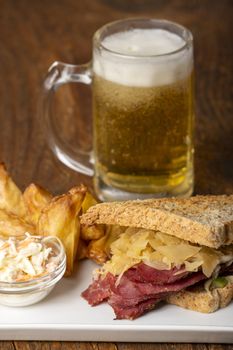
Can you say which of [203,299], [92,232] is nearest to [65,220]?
[92,232]

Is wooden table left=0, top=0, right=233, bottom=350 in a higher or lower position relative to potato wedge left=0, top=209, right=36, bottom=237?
lower

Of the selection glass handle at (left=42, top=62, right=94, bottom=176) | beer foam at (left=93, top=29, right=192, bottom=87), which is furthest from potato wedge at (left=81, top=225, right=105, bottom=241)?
glass handle at (left=42, top=62, right=94, bottom=176)

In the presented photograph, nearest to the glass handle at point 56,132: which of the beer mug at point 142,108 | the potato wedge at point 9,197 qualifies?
the beer mug at point 142,108

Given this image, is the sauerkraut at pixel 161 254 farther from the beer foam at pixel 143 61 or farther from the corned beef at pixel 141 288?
the beer foam at pixel 143 61

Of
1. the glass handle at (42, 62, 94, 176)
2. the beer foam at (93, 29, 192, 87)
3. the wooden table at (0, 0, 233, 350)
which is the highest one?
Answer: the beer foam at (93, 29, 192, 87)

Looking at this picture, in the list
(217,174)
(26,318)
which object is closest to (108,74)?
(217,174)

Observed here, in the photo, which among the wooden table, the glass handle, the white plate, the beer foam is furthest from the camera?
the wooden table

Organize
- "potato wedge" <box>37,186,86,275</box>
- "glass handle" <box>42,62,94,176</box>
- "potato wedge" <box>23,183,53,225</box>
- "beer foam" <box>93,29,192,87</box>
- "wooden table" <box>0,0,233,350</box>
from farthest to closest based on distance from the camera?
"wooden table" <box>0,0,233,350</box>, "glass handle" <box>42,62,94,176</box>, "beer foam" <box>93,29,192,87</box>, "potato wedge" <box>23,183,53,225</box>, "potato wedge" <box>37,186,86,275</box>

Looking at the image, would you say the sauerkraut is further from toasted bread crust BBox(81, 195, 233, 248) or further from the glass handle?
the glass handle
